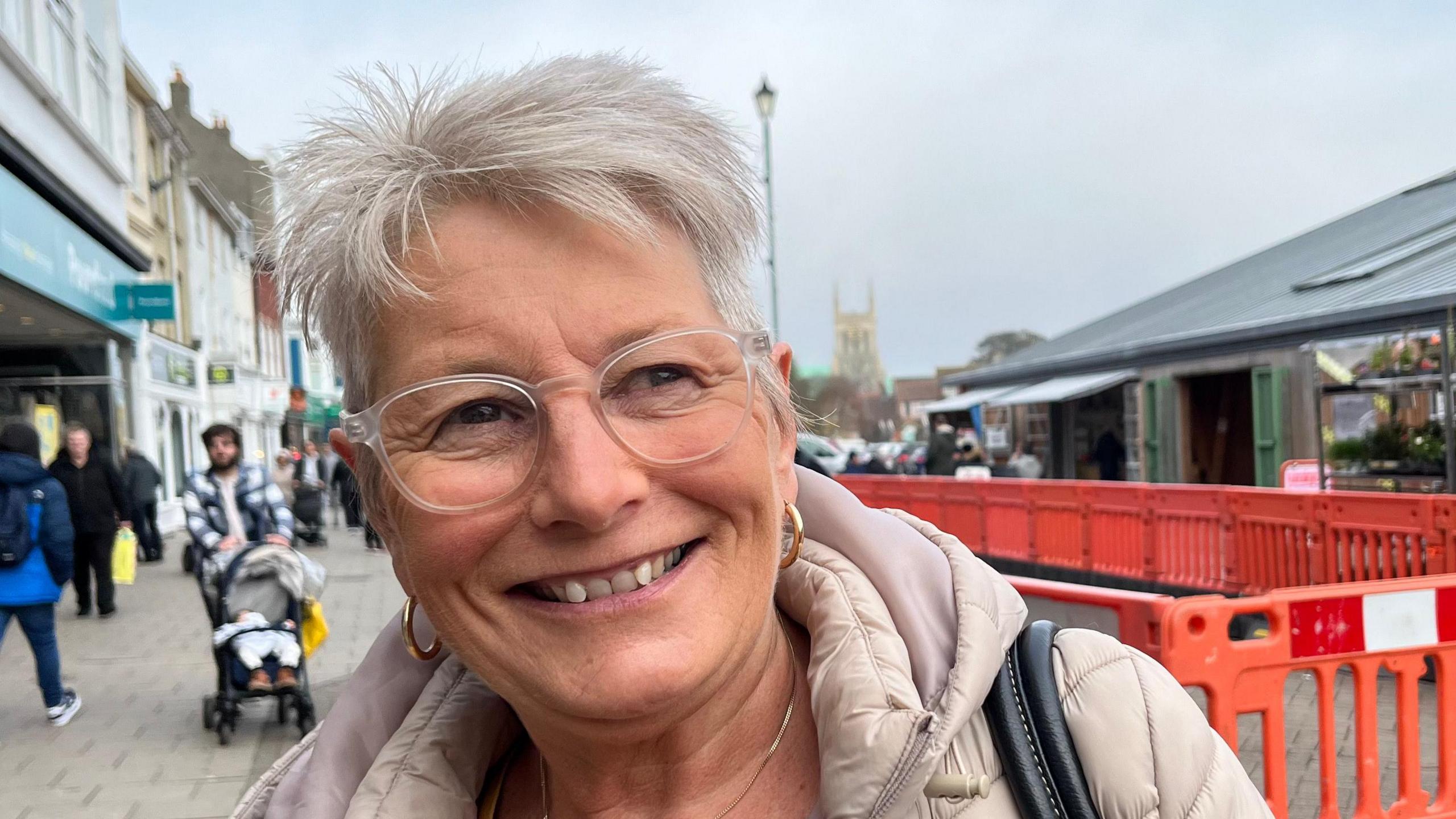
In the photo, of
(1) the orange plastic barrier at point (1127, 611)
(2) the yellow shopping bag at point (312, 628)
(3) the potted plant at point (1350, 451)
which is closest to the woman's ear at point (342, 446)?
(1) the orange plastic barrier at point (1127, 611)

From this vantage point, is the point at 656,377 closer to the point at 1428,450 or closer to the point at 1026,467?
the point at 1428,450

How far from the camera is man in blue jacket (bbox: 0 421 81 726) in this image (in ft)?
21.6

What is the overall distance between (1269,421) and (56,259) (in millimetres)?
16473

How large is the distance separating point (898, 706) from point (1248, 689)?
2.80 m

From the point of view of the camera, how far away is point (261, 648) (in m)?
6.14

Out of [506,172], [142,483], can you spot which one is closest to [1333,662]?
[506,172]

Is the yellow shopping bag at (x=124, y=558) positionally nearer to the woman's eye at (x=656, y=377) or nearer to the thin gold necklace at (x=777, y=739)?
the thin gold necklace at (x=777, y=739)

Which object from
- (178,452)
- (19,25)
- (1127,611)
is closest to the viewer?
(1127,611)

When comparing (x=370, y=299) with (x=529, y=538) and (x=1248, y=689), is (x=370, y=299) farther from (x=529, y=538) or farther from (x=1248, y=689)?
(x=1248, y=689)

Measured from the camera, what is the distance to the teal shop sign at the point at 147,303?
16.9 m

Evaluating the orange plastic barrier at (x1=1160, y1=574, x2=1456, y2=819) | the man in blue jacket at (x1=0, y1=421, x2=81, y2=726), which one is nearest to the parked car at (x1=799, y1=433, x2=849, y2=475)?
the man in blue jacket at (x1=0, y1=421, x2=81, y2=726)

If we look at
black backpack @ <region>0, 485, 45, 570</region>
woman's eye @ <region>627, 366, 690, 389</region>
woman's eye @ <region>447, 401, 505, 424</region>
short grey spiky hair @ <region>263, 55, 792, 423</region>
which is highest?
short grey spiky hair @ <region>263, 55, 792, 423</region>

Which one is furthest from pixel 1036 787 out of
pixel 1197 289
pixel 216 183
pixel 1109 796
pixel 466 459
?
pixel 216 183

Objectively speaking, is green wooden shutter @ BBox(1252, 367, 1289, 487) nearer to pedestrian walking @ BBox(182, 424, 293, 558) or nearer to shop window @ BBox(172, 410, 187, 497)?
pedestrian walking @ BBox(182, 424, 293, 558)
